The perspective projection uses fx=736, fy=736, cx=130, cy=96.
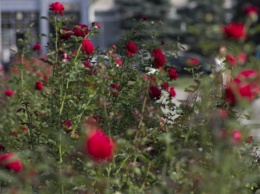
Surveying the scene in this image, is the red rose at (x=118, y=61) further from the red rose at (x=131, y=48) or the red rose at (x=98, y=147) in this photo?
the red rose at (x=98, y=147)

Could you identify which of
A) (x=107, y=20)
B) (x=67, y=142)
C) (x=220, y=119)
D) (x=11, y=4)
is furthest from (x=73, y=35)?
(x=107, y=20)

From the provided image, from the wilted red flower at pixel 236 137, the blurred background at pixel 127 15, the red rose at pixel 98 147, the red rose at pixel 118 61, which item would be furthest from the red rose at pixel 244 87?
the blurred background at pixel 127 15

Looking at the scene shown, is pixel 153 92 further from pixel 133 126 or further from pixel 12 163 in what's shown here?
pixel 12 163

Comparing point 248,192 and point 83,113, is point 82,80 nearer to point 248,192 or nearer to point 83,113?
point 83,113

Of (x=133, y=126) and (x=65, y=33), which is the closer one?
(x=133, y=126)

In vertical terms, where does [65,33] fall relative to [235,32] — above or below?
below

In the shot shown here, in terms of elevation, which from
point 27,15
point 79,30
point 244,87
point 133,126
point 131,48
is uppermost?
point 244,87

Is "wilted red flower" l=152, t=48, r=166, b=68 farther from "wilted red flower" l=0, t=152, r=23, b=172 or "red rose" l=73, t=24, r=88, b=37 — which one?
"wilted red flower" l=0, t=152, r=23, b=172

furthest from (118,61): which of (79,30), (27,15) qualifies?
(27,15)

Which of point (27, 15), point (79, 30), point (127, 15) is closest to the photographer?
point (79, 30)

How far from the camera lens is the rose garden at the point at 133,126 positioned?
329cm

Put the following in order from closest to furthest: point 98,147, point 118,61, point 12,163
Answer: point 98,147 < point 12,163 < point 118,61

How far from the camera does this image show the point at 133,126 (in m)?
4.13

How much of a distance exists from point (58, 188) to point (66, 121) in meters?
0.75
